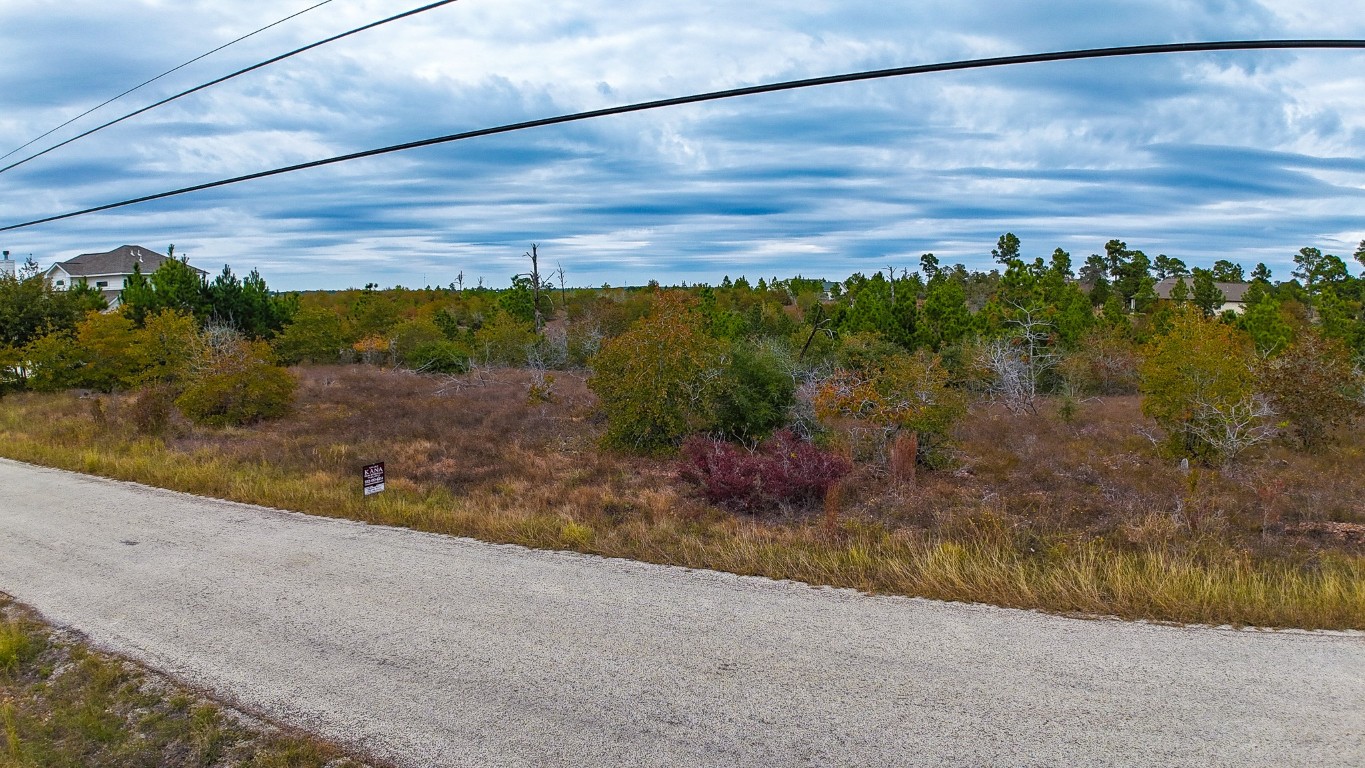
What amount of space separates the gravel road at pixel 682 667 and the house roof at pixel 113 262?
270 feet

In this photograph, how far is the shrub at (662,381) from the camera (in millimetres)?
17266

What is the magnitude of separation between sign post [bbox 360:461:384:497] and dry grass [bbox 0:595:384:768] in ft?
14.6

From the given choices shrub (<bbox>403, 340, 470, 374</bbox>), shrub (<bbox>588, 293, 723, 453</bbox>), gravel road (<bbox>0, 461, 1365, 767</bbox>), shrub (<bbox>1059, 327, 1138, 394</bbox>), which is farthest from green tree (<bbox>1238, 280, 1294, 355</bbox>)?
shrub (<bbox>403, 340, 470, 374</bbox>)

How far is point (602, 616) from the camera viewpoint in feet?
21.5

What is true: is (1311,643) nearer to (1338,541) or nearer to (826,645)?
(826,645)

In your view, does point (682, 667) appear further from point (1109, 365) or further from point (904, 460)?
point (1109, 365)

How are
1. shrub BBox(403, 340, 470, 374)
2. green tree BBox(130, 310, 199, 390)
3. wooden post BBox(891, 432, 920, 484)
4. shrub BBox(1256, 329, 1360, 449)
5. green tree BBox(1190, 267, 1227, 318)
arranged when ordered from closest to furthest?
wooden post BBox(891, 432, 920, 484)
shrub BBox(1256, 329, 1360, 449)
green tree BBox(130, 310, 199, 390)
shrub BBox(403, 340, 470, 374)
green tree BBox(1190, 267, 1227, 318)

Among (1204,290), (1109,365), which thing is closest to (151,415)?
(1109,365)

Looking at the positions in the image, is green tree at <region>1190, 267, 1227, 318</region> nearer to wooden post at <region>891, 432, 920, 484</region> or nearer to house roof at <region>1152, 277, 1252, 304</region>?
house roof at <region>1152, 277, 1252, 304</region>

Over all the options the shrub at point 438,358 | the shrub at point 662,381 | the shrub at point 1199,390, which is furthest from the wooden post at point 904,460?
the shrub at point 438,358

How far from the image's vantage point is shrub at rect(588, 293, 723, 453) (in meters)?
17.3

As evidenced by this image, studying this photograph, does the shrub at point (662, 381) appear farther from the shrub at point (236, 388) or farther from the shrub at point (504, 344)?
the shrub at point (504, 344)

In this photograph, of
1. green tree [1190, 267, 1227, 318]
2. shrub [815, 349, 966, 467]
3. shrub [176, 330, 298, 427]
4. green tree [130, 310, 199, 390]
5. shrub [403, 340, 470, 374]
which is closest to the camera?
shrub [815, 349, 966, 467]

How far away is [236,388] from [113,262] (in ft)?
233
